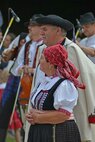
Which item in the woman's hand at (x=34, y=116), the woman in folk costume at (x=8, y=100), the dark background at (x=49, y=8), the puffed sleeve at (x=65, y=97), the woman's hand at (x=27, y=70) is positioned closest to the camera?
the puffed sleeve at (x=65, y=97)

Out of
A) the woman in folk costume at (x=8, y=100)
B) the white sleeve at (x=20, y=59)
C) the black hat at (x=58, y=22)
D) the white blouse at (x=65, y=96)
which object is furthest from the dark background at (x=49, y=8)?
the white blouse at (x=65, y=96)

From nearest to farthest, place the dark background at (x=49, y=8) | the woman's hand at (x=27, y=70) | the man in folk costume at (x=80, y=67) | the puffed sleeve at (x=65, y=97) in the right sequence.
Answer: the puffed sleeve at (x=65, y=97)
the man in folk costume at (x=80, y=67)
the woman's hand at (x=27, y=70)
the dark background at (x=49, y=8)

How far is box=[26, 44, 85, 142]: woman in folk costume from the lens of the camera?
4.62 metres

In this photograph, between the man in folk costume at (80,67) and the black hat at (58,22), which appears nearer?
the man in folk costume at (80,67)

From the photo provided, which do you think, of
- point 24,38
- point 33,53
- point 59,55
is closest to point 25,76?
point 33,53

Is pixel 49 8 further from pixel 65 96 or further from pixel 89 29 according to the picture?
pixel 65 96

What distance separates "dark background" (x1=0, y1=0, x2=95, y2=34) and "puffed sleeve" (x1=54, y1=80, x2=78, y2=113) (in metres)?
10.0

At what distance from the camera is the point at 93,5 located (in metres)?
14.8

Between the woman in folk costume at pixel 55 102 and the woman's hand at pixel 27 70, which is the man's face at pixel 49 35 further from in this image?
the woman's hand at pixel 27 70

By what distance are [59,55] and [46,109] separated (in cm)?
45

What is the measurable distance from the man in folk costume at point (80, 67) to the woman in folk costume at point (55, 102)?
2.32 feet

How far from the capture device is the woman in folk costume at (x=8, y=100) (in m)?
8.31

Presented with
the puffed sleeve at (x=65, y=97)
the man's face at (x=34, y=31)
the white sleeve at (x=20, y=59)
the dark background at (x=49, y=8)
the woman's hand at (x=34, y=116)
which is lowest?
the woman's hand at (x=34, y=116)

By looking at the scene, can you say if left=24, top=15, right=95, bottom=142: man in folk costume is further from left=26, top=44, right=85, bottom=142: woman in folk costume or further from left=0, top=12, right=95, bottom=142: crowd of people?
left=26, top=44, right=85, bottom=142: woman in folk costume
